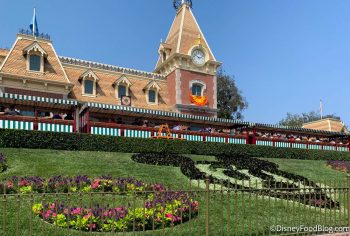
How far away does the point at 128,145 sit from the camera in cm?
1938

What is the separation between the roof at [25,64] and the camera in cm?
2598

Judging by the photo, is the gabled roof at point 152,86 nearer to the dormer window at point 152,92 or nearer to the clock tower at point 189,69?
the dormer window at point 152,92

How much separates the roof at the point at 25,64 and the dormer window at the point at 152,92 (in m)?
8.31

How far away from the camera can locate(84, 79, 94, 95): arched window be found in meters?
→ 30.0

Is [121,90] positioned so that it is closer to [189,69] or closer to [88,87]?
[88,87]

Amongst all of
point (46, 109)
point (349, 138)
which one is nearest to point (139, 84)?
point (46, 109)

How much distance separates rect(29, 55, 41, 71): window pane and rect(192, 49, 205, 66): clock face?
615 inches

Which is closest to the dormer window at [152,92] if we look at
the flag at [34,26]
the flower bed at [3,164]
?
the flag at [34,26]

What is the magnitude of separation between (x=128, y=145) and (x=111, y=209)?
10961mm

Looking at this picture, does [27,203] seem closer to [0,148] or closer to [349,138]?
[0,148]

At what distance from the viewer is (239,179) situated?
48.1 ft

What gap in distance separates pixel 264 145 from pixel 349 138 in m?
15.5

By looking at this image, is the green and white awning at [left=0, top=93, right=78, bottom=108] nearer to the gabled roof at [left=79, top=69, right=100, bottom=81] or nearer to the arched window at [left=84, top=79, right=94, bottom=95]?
the arched window at [left=84, top=79, right=94, bottom=95]

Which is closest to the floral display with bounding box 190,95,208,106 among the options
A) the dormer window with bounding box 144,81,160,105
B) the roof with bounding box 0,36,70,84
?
the dormer window with bounding box 144,81,160,105
